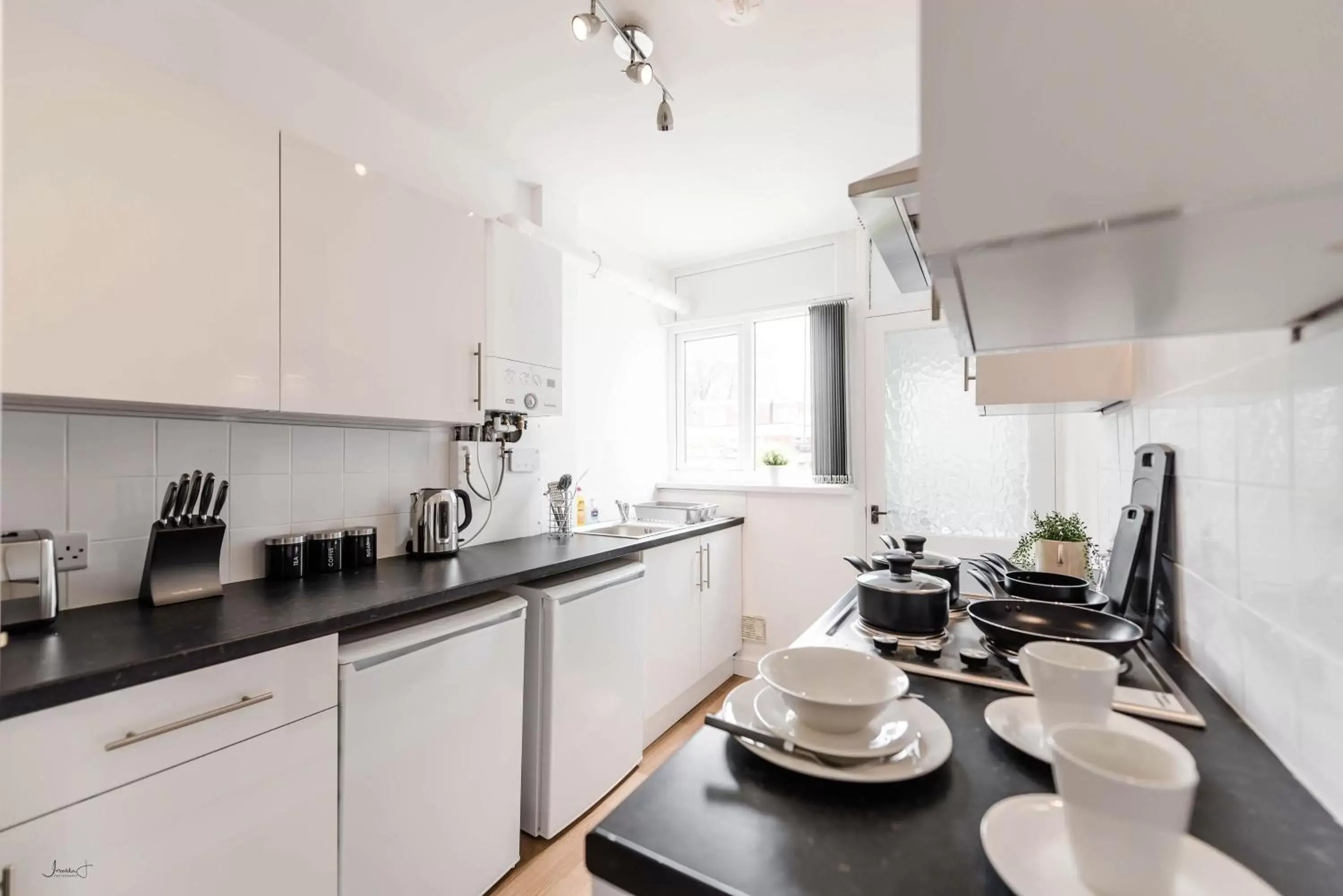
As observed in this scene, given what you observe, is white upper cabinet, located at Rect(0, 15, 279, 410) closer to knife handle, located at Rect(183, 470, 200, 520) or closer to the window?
knife handle, located at Rect(183, 470, 200, 520)

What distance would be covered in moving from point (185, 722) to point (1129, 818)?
1.44 metres

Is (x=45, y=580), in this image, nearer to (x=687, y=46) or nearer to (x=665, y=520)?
(x=687, y=46)

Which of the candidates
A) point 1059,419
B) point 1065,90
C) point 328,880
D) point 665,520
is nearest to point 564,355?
point 665,520

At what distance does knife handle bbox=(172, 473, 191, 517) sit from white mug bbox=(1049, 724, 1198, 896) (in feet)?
6.19

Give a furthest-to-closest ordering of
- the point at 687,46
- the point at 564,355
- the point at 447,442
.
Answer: the point at 564,355
the point at 447,442
the point at 687,46

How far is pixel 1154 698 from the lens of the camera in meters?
0.80

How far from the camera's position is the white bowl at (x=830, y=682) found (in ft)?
2.02

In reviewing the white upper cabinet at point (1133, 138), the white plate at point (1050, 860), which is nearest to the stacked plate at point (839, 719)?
the white plate at point (1050, 860)

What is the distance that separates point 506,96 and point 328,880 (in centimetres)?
250

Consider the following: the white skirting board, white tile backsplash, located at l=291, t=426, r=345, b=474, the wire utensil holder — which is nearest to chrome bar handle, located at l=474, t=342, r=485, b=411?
white tile backsplash, located at l=291, t=426, r=345, b=474

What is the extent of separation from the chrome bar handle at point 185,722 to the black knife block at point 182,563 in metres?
0.49

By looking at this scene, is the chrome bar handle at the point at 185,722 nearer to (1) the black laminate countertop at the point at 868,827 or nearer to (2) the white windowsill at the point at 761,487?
(1) the black laminate countertop at the point at 868,827

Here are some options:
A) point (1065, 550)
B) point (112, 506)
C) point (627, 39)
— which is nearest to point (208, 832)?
point (112, 506)

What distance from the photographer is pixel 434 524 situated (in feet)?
6.82
